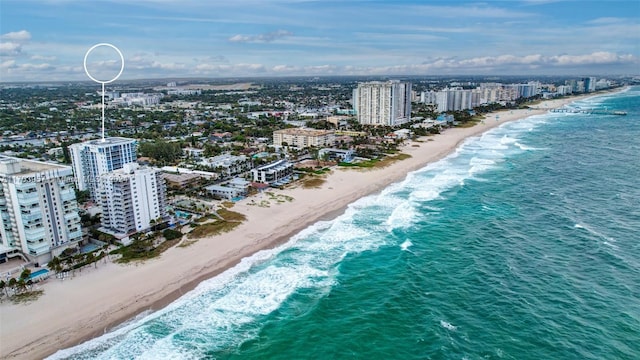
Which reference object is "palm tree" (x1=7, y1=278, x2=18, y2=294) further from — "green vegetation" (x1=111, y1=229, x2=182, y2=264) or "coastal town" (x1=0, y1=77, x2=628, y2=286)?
"green vegetation" (x1=111, y1=229, x2=182, y2=264)

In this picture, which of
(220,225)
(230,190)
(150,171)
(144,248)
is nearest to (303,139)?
(230,190)

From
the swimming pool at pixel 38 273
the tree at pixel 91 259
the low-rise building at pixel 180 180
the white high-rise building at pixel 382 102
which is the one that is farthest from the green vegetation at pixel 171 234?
the white high-rise building at pixel 382 102

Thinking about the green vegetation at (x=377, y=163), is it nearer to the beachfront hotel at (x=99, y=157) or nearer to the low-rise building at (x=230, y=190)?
the low-rise building at (x=230, y=190)

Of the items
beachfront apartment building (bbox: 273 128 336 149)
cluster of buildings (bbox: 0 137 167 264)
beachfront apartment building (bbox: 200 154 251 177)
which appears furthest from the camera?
beachfront apartment building (bbox: 273 128 336 149)

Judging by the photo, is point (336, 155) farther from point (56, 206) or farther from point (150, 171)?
point (56, 206)

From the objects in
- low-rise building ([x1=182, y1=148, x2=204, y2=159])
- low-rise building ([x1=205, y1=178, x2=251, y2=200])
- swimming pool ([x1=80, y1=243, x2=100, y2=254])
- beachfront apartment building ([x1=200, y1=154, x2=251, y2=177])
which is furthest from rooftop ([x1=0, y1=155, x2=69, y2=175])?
low-rise building ([x1=182, y1=148, x2=204, y2=159])

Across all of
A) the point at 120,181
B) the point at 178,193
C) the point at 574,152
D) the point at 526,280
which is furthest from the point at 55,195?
the point at 574,152

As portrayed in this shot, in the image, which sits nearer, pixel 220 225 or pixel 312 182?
pixel 220 225
